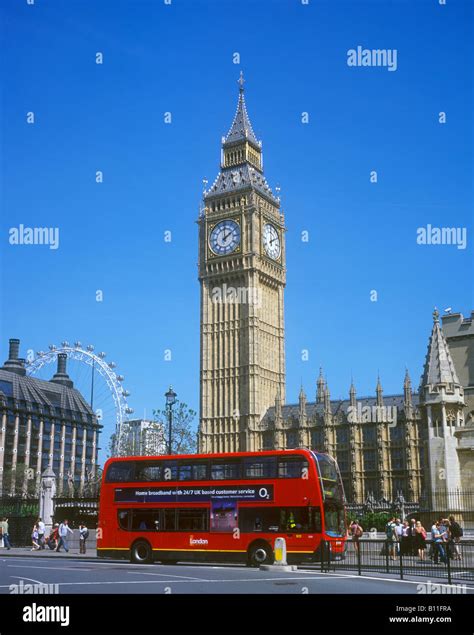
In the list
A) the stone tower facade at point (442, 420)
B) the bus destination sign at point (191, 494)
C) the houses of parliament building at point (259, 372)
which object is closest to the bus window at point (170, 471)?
the bus destination sign at point (191, 494)

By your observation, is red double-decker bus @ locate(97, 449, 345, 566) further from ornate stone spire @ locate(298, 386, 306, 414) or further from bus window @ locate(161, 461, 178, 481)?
ornate stone spire @ locate(298, 386, 306, 414)

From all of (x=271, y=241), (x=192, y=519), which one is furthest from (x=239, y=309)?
(x=192, y=519)

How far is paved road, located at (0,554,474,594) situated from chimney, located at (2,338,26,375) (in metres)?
111

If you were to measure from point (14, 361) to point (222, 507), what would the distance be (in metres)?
112

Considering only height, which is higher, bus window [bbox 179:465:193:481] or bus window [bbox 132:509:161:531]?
bus window [bbox 179:465:193:481]

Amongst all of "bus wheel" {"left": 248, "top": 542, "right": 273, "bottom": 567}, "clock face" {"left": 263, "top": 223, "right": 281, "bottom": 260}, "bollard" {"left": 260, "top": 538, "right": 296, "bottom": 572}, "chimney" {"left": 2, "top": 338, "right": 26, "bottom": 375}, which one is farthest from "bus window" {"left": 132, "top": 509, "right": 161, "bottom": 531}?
"chimney" {"left": 2, "top": 338, "right": 26, "bottom": 375}

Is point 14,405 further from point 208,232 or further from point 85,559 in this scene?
point 85,559

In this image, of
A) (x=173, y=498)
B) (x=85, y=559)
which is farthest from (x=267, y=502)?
(x=85, y=559)

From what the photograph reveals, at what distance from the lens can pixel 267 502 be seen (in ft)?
92.1

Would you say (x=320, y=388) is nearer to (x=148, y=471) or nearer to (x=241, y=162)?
(x=241, y=162)

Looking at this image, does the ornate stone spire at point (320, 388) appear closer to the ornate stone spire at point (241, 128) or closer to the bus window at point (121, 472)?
the ornate stone spire at point (241, 128)

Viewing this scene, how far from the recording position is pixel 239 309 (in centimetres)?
9988

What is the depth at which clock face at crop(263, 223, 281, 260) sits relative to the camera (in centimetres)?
10077

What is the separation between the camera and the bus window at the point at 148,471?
99.4ft
